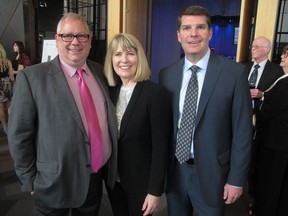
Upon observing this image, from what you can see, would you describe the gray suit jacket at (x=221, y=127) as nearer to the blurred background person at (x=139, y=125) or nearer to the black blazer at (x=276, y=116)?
the blurred background person at (x=139, y=125)

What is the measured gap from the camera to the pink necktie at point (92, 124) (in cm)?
148

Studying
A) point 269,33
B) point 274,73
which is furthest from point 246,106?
point 269,33

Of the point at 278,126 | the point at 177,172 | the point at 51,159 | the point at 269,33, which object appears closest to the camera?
the point at 51,159

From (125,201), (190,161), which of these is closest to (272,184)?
(190,161)

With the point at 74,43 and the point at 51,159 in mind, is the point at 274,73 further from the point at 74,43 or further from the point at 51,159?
the point at 51,159

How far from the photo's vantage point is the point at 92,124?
1488mm

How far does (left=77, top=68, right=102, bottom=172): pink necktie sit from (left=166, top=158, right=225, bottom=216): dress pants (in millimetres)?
482

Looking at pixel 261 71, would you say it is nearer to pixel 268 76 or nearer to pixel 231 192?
pixel 268 76

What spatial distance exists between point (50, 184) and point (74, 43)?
773mm

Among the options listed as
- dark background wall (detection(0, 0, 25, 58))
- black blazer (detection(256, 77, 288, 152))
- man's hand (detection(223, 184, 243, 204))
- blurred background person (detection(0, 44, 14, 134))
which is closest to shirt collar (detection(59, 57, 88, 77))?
man's hand (detection(223, 184, 243, 204))

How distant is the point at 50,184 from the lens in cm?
143

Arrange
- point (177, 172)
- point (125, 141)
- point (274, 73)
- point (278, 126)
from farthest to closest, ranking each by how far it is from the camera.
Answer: point (274, 73) < point (278, 126) < point (177, 172) < point (125, 141)

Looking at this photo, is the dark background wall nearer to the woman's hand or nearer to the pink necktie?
the pink necktie

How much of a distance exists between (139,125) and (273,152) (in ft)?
4.61
